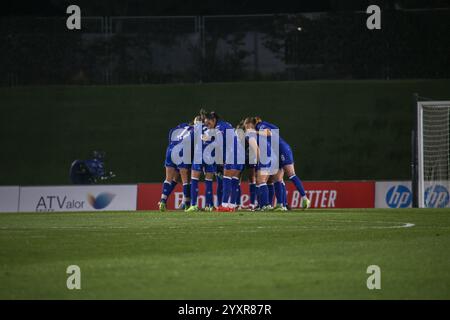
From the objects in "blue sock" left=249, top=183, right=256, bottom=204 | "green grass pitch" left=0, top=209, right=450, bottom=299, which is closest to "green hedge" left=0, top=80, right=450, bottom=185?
"blue sock" left=249, top=183, right=256, bottom=204

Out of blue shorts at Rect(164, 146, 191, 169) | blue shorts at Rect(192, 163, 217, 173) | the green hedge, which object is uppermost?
the green hedge

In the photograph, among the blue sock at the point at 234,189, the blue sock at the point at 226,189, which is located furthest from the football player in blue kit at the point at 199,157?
the blue sock at the point at 226,189

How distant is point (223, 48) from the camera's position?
33188 millimetres

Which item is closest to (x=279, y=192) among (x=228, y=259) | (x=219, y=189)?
(x=219, y=189)

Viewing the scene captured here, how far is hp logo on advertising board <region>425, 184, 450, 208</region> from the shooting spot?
2790 cm

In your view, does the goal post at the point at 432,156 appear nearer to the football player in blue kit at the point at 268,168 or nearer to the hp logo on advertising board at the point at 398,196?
the hp logo on advertising board at the point at 398,196

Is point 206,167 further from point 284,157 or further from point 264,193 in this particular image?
point 284,157

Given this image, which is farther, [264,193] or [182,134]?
[182,134]

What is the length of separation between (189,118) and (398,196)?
795 cm

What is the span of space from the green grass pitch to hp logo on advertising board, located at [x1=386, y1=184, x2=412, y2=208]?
40.8ft

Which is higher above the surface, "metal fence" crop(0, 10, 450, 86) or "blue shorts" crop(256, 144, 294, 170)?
"metal fence" crop(0, 10, 450, 86)

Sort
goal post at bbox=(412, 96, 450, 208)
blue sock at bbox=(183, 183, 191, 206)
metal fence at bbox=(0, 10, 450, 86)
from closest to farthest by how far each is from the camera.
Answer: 1. blue sock at bbox=(183, 183, 191, 206)
2. goal post at bbox=(412, 96, 450, 208)
3. metal fence at bbox=(0, 10, 450, 86)

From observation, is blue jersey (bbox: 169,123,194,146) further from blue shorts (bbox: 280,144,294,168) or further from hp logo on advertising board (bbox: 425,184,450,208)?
hp logo on advertising board (bbox: 425,184,450,208)

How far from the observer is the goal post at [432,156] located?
27.2 metres
